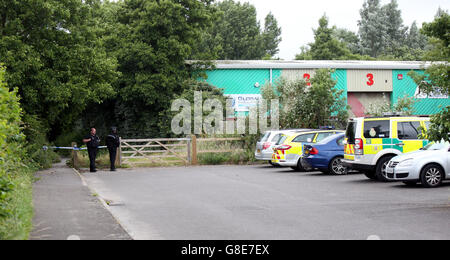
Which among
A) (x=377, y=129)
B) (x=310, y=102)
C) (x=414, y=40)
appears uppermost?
(x=414, y=40)

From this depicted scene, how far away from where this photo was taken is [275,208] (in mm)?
11844

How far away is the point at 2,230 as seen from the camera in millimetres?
7484

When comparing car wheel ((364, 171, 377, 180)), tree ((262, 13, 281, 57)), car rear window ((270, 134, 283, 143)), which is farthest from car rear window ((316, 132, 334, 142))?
tree ((262, 13, 281, 57))

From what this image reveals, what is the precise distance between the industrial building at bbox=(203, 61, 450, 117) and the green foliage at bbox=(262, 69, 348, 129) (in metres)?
5.24

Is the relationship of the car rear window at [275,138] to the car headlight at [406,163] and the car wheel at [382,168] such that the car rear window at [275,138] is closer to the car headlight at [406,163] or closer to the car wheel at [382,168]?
the car wheel at [382,168]

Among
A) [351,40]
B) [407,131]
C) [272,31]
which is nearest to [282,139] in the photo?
[407,131]

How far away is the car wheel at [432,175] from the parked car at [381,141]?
1.87 m

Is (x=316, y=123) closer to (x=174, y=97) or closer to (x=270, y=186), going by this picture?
(x=174, y=97)

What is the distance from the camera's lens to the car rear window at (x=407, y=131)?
17.3 meters

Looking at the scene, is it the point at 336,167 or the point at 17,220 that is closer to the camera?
the point at 17,220

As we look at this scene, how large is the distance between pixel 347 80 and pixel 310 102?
830 centimetres

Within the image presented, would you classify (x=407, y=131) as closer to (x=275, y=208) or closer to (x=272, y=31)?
(x=275, y=208)

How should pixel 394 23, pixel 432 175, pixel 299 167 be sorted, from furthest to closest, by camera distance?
pixel 394 23
pixel 299 167
pixel 432 175

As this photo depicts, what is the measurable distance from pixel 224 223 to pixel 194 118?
2341 cm
